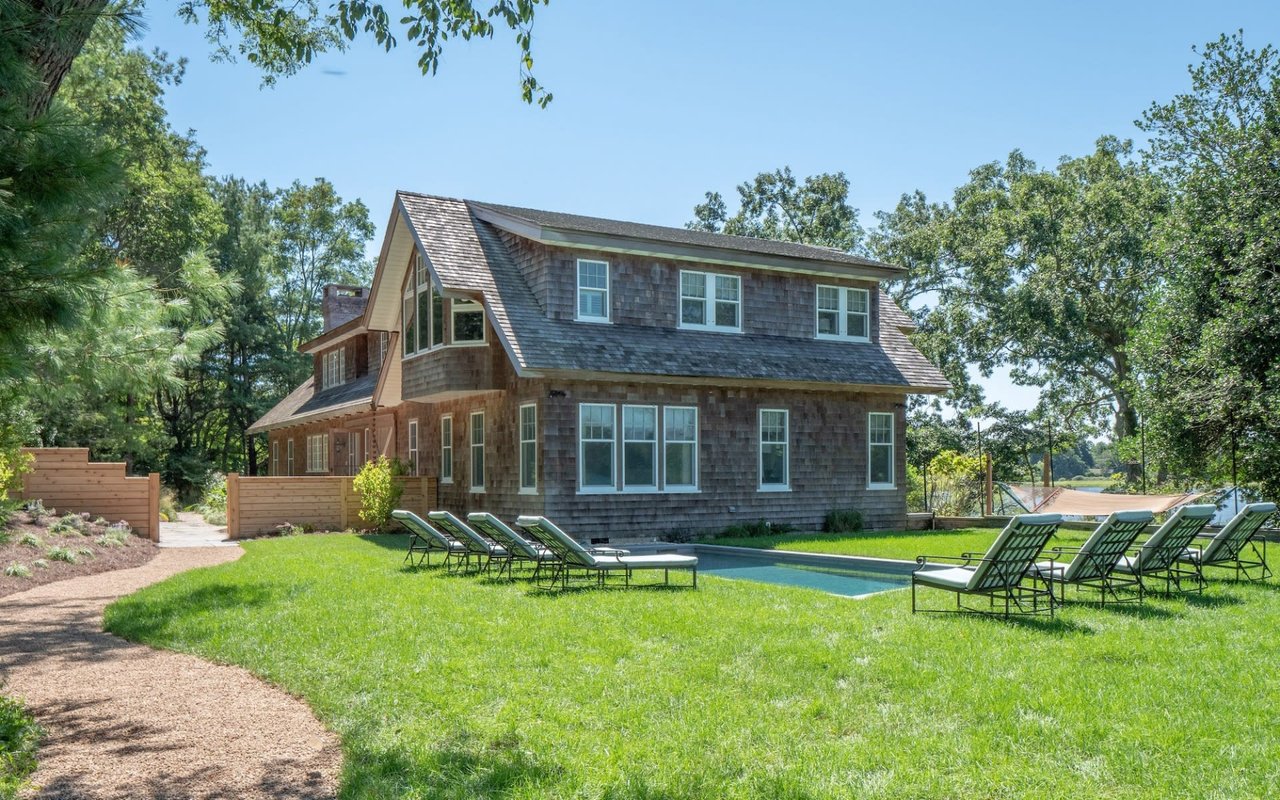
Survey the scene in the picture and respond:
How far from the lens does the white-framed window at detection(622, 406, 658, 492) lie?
19.5m

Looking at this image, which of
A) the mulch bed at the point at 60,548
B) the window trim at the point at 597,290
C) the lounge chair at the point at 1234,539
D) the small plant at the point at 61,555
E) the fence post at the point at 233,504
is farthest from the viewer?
the fence post at the point at 233,504

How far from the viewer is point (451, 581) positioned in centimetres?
1290

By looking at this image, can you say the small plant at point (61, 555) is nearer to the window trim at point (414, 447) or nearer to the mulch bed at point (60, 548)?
the mulch bed at point (60, 548)

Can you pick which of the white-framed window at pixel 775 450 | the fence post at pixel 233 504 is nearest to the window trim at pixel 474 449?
the fence post at pixel 233 504

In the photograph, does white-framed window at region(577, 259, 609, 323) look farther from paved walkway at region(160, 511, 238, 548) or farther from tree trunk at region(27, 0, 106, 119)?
tree trunk at region(27, 0, 106, 119)

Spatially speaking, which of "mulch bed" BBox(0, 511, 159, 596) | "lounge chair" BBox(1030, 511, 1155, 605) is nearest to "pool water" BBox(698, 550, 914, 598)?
"lounge chair" BBox(1030, 511, 1155, 605)

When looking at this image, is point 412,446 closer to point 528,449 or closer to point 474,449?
point 474,449

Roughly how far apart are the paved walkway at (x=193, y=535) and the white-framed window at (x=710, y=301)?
10.9 meters

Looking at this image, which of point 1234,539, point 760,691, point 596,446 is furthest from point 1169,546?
point 596,446

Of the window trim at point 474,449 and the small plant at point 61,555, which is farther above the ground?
the window trim at point 474,449

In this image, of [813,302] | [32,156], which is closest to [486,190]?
[813,302]

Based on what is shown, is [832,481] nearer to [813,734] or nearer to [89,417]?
[813,734]

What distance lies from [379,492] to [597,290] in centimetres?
695

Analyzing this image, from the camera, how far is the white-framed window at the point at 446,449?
74.9 feet
